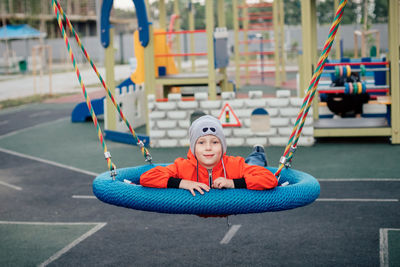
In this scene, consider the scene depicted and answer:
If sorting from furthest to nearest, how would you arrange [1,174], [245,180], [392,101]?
[392,101], [1,174], [245,180]

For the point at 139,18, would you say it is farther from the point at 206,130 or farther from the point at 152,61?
the point at 206,130

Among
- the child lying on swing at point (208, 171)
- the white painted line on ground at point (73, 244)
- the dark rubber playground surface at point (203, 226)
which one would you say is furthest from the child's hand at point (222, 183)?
the white painted line on ground at point (73, 244)

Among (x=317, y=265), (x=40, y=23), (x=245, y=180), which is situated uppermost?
(x=40, y=23)

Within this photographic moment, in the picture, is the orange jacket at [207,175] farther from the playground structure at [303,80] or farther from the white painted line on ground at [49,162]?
the playground structure at [303,80]

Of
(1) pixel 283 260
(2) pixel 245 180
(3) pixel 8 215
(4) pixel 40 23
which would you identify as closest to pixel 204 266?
(1) pixel 283 260

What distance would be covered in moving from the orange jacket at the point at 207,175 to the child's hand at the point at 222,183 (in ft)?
0.17

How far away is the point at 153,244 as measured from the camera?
19.9 feet

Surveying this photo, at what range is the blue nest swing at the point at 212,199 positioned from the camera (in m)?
4.00

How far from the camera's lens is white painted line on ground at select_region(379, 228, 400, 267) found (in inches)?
210

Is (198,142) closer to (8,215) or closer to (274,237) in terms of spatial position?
(274,237)

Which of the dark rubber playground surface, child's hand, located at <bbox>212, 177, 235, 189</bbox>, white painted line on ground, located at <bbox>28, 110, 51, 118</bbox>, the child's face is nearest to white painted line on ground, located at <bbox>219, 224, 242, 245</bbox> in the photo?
the dark rubber playground surface

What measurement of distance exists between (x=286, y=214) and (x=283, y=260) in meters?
1.50

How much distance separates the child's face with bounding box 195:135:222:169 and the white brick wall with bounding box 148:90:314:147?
684cm

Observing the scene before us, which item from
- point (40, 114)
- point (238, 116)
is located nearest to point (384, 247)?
point (238, 116)
